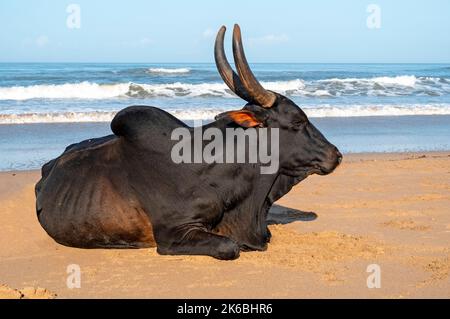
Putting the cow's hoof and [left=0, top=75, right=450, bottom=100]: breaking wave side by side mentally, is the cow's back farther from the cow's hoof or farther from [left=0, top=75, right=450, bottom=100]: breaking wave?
[left=0, top=75, right=450, bottom=100]: breaking wave

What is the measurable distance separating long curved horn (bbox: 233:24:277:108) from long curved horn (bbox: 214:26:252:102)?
74mm

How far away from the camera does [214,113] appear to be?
21125 mm

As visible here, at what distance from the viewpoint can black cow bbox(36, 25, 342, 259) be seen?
5969 mm

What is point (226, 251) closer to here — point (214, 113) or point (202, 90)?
point (214, 113)

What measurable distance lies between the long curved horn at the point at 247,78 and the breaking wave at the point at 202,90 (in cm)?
2173

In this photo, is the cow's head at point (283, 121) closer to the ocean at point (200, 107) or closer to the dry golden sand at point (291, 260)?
the dry golden sand at point (291, 260)

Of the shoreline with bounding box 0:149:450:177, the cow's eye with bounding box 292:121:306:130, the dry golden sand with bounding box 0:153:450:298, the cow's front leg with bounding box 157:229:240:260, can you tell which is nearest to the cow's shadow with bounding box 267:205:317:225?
the dry golden sand with bounding box 0:153:450:298

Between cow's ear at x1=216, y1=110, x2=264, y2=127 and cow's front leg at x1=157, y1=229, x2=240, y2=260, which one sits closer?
cow's front leg at x1=157, y1=229, x2=240, y2=260

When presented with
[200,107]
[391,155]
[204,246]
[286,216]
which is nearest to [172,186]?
[204,246]

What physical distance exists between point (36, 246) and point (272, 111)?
2287mm

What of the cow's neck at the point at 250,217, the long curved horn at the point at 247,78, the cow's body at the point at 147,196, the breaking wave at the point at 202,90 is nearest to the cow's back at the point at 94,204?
the cow's body at the point at 147,196

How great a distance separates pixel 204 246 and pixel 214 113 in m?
15.4

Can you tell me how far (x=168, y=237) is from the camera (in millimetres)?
5961
